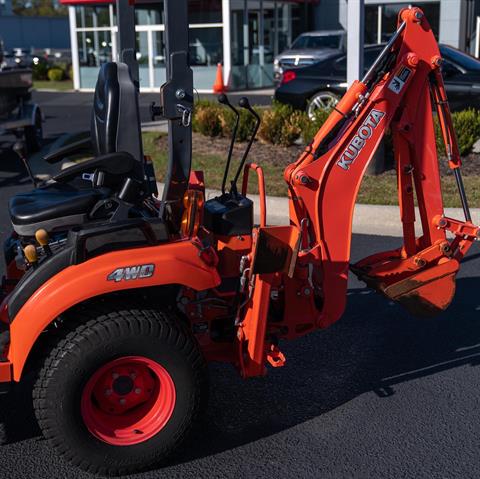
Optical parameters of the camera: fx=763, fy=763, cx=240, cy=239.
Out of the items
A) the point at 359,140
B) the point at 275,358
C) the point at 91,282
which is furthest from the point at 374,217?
the point at 91,282

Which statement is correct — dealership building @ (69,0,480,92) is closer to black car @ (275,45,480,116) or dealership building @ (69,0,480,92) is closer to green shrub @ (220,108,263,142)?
black car @ (275,45,480,116)

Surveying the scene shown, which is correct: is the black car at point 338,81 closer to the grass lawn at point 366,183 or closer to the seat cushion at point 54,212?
the grass lawn at point 366,183

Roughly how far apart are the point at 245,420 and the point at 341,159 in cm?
140

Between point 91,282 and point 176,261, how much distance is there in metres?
0.37

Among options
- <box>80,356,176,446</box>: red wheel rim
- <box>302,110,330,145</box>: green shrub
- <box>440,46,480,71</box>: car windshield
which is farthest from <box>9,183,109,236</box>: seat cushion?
<box>440,46,480,71</box>: car windshield

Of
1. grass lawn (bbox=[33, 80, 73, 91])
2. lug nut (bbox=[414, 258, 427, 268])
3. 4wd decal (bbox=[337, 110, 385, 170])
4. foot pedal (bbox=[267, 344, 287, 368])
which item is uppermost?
4wd decal (bbox=[337, 110, 385, 170])

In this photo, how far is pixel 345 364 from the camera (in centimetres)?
448

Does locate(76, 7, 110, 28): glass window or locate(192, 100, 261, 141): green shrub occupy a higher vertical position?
locate(76, 7, 110, 28): glass window

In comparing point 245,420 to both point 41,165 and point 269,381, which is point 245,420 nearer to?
point 269,381

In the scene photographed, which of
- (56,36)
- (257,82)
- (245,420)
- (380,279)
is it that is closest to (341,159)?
(380,279)

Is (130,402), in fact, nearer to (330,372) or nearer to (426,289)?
(330,372)

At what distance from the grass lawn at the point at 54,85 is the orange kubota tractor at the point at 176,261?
24.8m

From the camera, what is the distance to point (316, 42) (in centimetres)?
2450

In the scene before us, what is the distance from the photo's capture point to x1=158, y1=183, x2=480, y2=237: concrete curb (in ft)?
24.1
